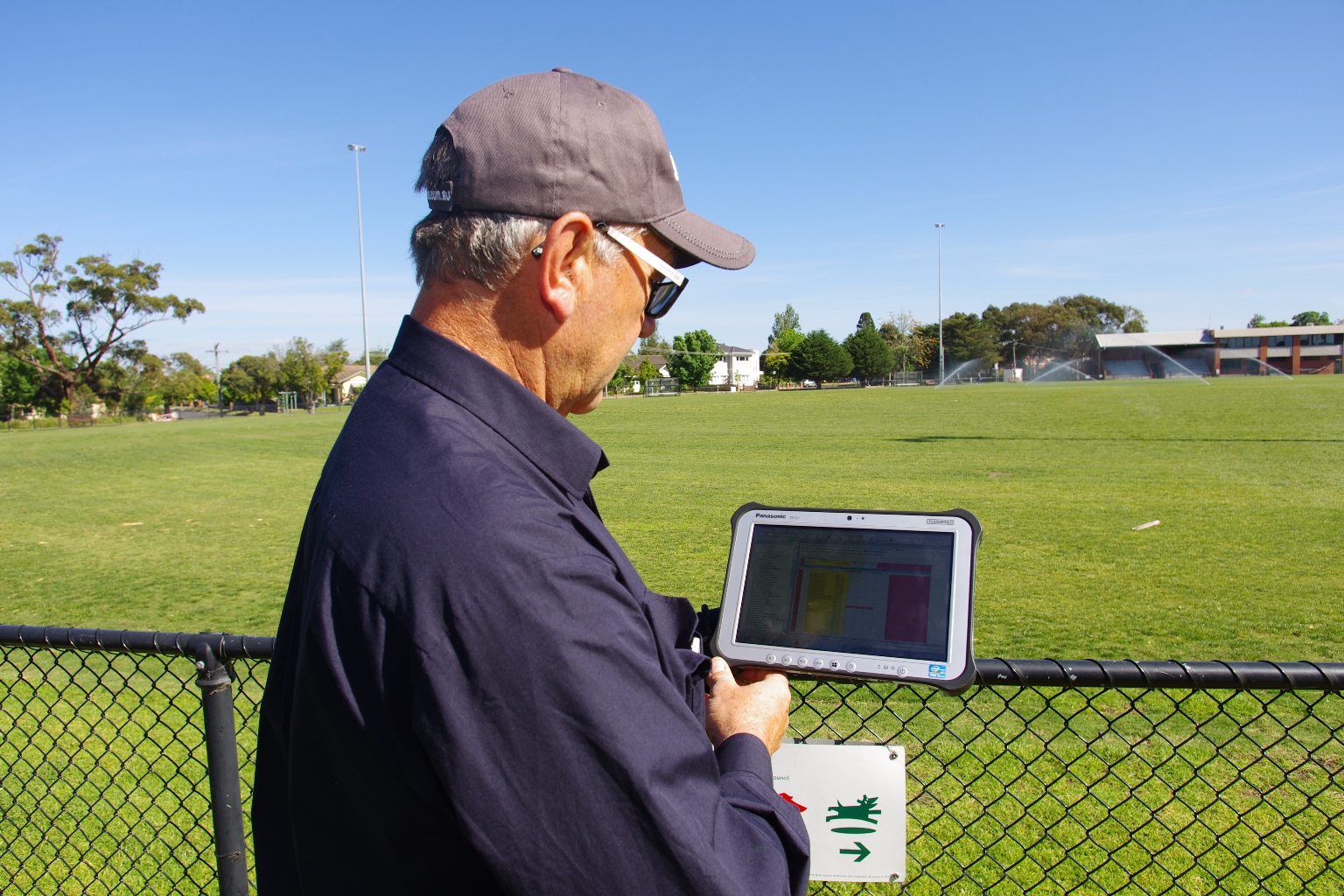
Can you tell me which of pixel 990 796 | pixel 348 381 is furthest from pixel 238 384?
pixel 990 796

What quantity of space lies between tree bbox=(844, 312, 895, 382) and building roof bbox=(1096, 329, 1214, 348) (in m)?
22.8

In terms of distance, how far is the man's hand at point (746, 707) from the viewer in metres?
1.32

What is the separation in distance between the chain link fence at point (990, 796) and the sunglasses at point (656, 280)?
4.54 ft

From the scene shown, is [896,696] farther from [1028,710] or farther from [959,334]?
[959,334]

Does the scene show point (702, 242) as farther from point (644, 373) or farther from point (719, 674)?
point (644, 373)

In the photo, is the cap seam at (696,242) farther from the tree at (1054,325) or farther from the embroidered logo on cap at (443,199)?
the tree at (1054,325)

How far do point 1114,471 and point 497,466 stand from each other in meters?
16.4

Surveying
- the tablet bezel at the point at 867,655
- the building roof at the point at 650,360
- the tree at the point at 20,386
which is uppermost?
the building roof at the point at 650,360

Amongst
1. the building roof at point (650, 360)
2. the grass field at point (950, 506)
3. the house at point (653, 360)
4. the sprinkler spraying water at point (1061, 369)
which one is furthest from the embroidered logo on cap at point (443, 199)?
the sprinkler spraying water at point (1061, 369)

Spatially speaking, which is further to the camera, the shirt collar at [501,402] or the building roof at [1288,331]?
the building roof at [1288,331]

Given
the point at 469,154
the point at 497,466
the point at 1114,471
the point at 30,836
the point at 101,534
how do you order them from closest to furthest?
the point at 497,466, the point at 469,154, the point at 30,836, the point at 101,534, the point at 1114,471

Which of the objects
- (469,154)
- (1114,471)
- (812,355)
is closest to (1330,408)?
(1114,471)

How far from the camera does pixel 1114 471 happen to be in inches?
610

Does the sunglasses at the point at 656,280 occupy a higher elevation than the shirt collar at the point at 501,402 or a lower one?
higher
